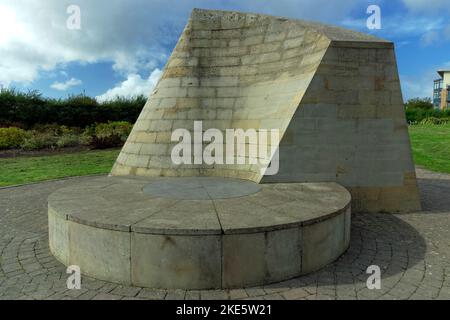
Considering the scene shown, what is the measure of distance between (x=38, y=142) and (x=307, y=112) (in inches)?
763

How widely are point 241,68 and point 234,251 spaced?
20.9 feet

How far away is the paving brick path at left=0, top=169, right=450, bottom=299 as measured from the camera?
398 cm

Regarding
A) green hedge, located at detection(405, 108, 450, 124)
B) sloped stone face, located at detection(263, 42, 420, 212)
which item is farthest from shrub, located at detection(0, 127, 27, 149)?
green hedge, located at detection(405, 108, 450, 124)

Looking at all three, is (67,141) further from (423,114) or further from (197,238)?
(423,114)

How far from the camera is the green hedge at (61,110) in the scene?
24562 millimetres

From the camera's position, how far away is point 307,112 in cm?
720

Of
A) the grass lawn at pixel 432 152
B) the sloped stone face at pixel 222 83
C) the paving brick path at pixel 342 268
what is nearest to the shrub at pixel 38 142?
the sloped stone face at pixel 222 83

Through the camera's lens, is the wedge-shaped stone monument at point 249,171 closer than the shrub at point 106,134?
Yes

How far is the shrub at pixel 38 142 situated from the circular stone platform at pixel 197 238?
17570 mm

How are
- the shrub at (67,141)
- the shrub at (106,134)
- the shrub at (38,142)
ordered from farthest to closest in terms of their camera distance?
1. the shrub at (106,134)
2. the shrub at (67,141)
3. the shrub at (38,142)

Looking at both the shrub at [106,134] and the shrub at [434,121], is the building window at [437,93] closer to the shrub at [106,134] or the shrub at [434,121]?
the shrub at [434,121]

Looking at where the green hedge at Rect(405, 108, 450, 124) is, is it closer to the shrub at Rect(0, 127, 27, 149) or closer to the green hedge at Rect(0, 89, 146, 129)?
the green hedge at Rect(0, 89, 146, 129)

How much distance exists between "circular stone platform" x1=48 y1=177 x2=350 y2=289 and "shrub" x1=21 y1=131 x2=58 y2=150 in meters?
17.6

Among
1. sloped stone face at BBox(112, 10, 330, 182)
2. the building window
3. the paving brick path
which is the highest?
the building window
